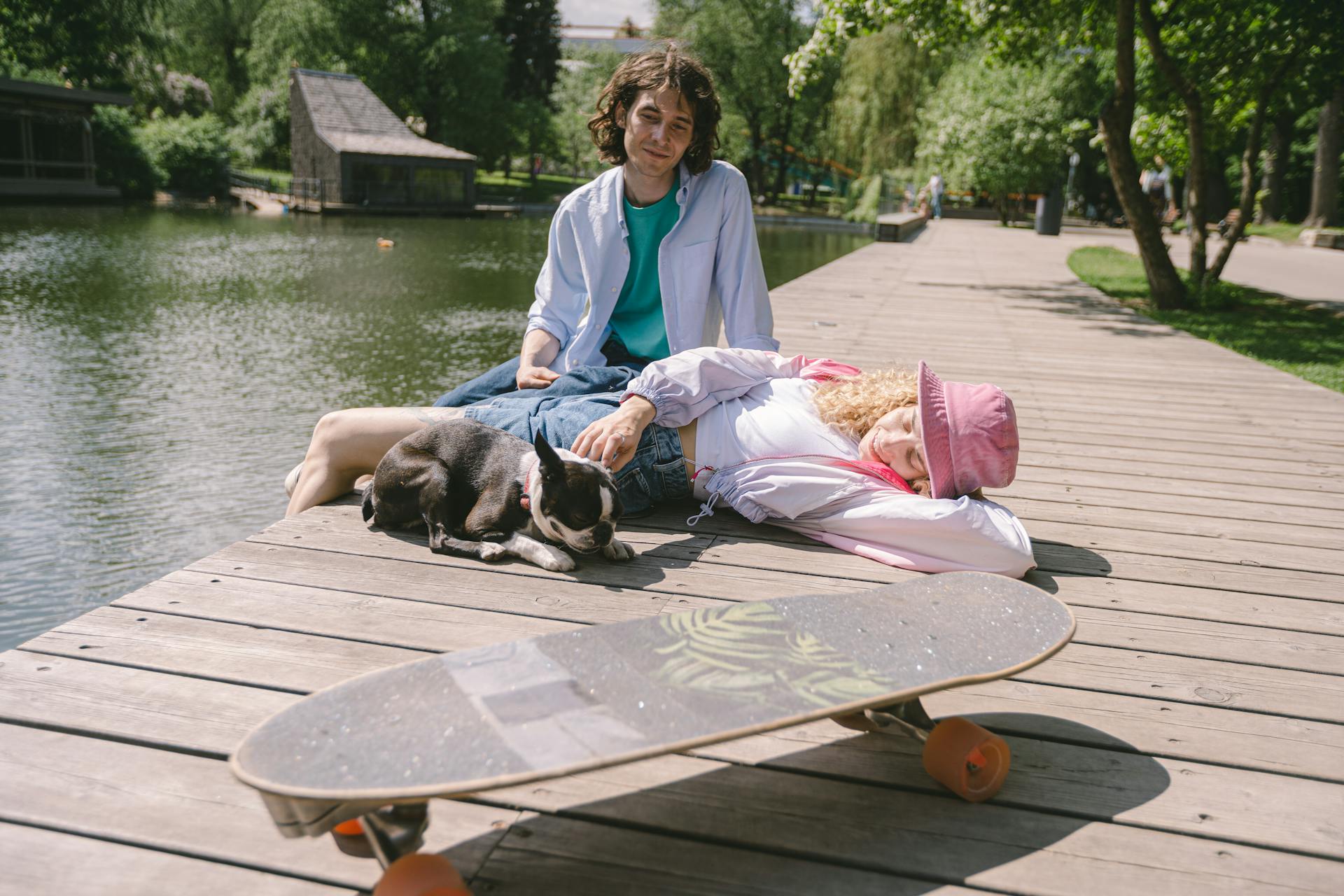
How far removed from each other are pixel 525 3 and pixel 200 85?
19.3m

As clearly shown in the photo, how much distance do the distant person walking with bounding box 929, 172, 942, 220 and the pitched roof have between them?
683 inches

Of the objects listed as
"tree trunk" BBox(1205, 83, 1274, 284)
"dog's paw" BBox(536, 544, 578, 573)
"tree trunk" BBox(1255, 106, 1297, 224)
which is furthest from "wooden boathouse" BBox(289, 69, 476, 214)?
"dog's paw" BBox(536, 544, 578, 573)

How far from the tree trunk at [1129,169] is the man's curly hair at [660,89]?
8.32 meters

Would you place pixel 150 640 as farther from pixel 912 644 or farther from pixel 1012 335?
pixel 1012 335

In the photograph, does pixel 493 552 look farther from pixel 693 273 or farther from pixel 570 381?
pixel 693 273

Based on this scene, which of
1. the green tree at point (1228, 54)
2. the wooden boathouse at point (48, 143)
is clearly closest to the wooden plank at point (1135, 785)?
the green tree at point (1228, 54)

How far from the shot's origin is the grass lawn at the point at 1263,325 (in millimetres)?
8258

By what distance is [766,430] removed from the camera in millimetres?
3289

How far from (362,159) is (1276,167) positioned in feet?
102

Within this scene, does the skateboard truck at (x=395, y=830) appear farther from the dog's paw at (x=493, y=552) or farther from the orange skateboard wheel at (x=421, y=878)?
the dog's paw at (x=493, y=552)

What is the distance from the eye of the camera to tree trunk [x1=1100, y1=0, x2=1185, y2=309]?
10422 millimetres

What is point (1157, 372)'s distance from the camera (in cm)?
719

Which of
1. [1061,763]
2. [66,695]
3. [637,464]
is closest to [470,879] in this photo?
[66,695]

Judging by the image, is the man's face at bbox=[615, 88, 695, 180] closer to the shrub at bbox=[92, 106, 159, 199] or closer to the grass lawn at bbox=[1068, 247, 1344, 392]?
the grass lawn at bbox=[1068, 247, 1344, 392]
